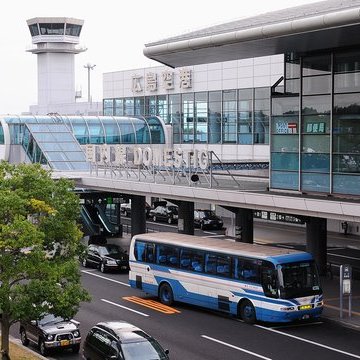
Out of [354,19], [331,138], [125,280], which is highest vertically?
[354,19]

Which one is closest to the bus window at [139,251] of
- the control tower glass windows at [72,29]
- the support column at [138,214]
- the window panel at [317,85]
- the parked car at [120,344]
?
the window panel at [317,85]

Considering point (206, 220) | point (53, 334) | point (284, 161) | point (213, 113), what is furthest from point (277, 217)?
point (53, 334)

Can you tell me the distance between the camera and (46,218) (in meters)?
21.3

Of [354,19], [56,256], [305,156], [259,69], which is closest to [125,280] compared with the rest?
[305,156]

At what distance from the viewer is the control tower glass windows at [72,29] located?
102062 mm

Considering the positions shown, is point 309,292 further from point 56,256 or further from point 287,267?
point 56,256

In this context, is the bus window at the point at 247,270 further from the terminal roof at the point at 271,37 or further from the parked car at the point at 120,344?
the terminal roof at the point at 271,37

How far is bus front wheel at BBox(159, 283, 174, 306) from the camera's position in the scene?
30.5 metres

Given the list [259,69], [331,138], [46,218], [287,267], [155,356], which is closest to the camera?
[155,356]

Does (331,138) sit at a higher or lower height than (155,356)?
higher

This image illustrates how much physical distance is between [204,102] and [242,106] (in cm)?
459

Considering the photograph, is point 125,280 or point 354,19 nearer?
point 354,19

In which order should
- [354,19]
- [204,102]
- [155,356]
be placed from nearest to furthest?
[155,356] < [354,19] < [204,102]

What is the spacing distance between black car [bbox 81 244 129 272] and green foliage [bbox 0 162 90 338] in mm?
16643
